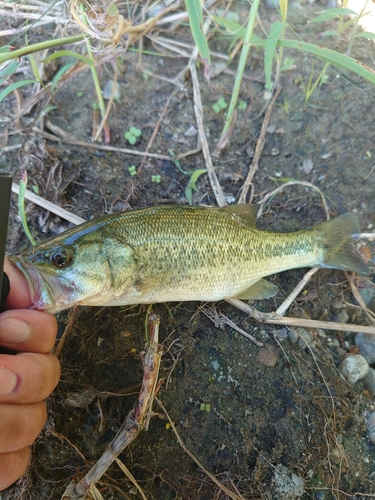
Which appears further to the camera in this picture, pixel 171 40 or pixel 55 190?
pixel 171 40

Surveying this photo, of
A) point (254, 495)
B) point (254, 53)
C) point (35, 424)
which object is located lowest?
point (254, 495)

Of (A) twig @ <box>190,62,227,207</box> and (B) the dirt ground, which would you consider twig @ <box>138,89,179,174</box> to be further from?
(A) twig @ <box>190,62,227,207</box>

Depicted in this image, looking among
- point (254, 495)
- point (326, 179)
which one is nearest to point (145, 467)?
point (254, 495)

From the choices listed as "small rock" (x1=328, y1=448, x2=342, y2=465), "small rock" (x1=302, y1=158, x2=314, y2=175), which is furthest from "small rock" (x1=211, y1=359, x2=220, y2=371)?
"small rock" (x1=302, y1=158, x2=314, y2=175)

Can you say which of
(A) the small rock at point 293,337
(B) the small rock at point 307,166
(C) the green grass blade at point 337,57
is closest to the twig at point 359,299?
(A) the small rock at point 293,337

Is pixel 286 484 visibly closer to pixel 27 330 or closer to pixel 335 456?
pixel 335 456

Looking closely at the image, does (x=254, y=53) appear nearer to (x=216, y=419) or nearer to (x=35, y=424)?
(x=216, y=419)

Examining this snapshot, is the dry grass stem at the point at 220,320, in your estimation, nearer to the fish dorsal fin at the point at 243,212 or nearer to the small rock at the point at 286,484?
the fish dorsal fin at the point at 243,212
